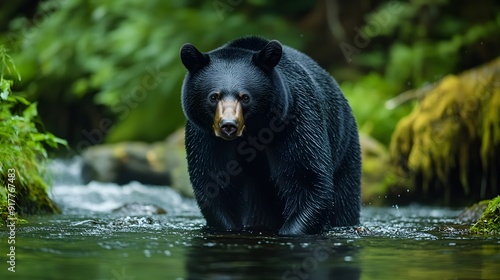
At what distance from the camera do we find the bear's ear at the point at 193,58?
684 centimetres

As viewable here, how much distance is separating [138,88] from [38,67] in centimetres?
383

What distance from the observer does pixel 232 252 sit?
5691 mm

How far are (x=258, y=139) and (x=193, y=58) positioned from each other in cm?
80

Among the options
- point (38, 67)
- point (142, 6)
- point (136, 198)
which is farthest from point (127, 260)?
point (38, 67)

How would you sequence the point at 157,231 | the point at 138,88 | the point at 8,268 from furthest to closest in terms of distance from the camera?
1. the point at 138,88
2. the point at 157,231
3. the point at 8,268

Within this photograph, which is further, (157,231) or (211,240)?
(157,231)

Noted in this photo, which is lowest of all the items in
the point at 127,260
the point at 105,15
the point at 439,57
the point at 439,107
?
the point at 127,260

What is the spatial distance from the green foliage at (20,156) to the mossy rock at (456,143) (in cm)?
488

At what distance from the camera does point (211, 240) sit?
21.0ft

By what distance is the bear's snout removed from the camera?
6.34 metres

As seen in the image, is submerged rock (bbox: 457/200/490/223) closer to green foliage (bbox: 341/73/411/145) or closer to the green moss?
the green moss

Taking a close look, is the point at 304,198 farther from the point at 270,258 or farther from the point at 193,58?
the point at 270,258

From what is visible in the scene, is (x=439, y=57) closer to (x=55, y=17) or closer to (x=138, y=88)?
(x=138, y=88)

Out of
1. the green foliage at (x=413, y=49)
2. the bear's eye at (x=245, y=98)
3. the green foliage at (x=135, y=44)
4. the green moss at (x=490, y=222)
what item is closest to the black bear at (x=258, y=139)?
the bear's eye at (x=245, y=98)
